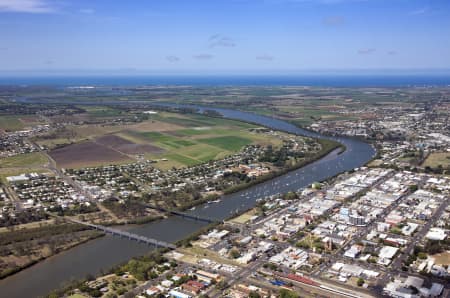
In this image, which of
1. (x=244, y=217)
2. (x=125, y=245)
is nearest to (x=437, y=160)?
(x=244, y=217)

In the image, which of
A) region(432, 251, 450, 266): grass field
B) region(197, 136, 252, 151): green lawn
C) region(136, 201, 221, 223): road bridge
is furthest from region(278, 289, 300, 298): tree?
region(197, 136, 252, 151): green lawn

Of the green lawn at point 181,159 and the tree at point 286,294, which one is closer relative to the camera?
the tree at point 286,294

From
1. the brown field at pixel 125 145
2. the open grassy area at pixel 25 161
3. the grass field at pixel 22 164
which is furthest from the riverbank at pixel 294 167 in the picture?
the open grassy area at pixel 25 161

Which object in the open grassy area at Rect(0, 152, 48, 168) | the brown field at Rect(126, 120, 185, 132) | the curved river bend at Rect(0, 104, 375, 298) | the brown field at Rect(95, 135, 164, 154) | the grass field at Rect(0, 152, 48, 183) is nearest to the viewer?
the curved river bend at Rect(0, 104, 375, 298)

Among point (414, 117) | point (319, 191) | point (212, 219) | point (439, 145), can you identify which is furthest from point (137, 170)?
point (414, 117)

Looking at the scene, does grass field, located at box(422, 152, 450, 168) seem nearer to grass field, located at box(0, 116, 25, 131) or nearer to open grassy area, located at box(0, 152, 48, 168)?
open grassy area, located at box(0, 152, 48, 168)

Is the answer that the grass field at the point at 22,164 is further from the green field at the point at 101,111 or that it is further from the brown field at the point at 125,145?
the green field at the point at 101,111
